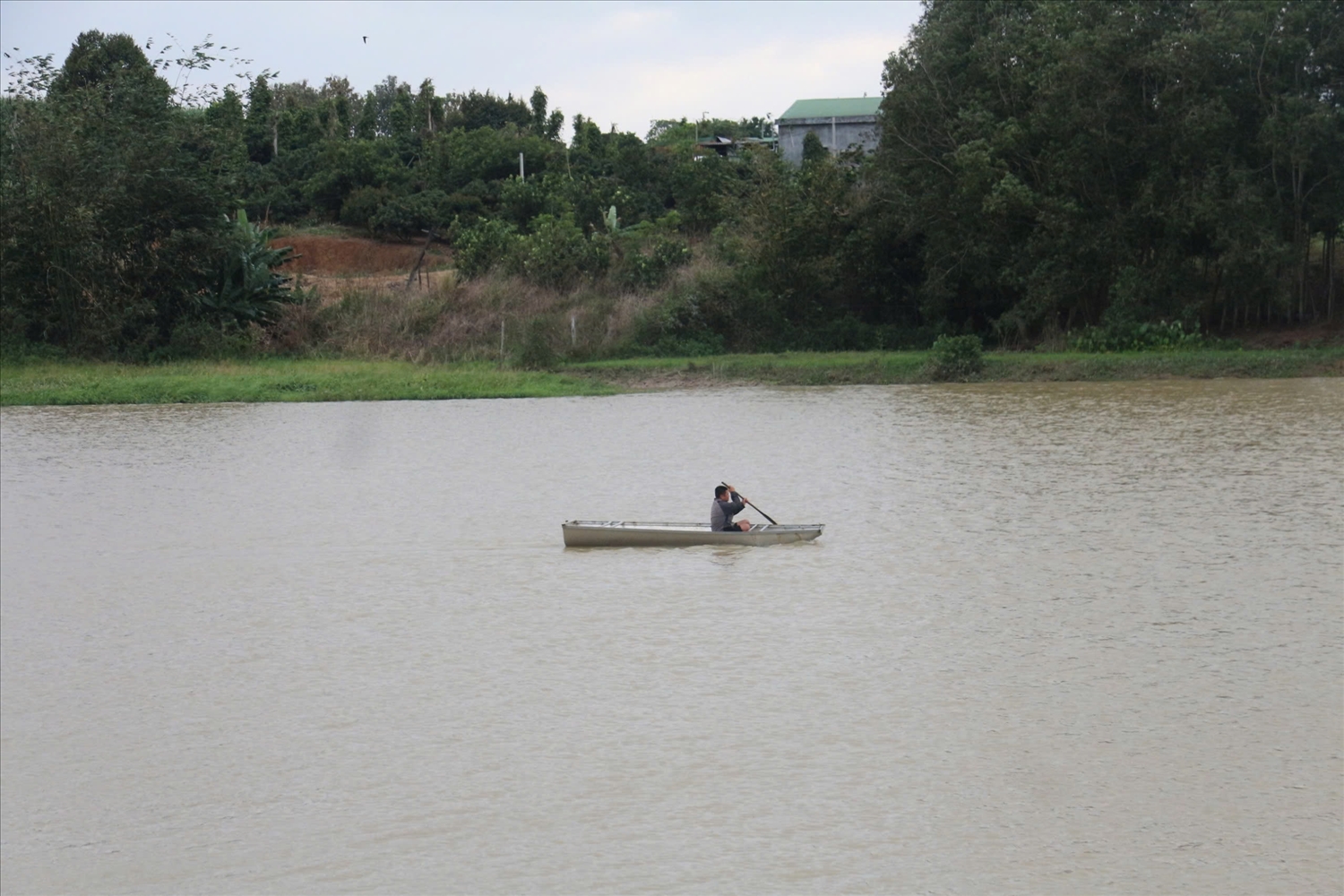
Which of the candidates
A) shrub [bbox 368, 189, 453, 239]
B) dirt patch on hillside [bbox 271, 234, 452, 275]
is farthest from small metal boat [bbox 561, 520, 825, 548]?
shrub [bbox 368, 189, 453, 239]

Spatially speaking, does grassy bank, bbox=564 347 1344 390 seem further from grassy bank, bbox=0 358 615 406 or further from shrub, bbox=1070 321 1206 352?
grassy bank, bbox=0 358 615 406

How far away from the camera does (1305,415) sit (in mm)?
20938

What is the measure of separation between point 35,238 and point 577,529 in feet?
62.9

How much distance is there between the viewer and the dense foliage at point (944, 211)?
1024 inches

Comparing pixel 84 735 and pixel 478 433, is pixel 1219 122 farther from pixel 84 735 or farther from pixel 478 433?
pixel 84 735

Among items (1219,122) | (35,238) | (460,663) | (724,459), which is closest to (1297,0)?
(1219,122)

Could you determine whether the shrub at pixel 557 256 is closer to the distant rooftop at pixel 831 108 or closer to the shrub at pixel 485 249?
the shrub at pixel 485 249

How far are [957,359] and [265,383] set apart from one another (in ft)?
38.7

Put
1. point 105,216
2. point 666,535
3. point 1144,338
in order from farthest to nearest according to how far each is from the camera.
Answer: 1. point 105,216
2. point 1144,338
3. point 666,535

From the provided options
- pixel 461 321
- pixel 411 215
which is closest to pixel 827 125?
pixel 411 215

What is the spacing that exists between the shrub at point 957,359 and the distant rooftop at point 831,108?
24.0 meters

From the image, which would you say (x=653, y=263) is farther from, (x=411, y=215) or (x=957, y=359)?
(x=411, y=215)

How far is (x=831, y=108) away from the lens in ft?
166

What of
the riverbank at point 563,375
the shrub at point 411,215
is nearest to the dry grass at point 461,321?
the riverbank at point 563,375
